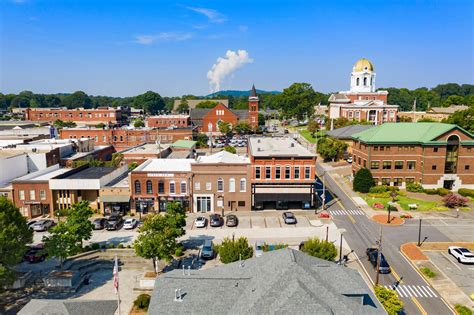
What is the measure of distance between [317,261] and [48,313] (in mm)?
18660

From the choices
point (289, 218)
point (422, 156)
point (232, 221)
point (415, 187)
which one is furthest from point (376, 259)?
point (422, 156)

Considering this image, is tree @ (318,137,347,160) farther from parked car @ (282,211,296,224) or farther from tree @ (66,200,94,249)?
tree @ (66,200,94,249)

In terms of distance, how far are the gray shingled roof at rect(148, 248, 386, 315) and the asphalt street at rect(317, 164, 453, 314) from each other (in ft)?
27.4

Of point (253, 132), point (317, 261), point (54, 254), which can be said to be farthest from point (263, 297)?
point (253, 132)

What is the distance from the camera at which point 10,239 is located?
30.5 meters

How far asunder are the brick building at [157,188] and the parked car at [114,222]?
4.10 m

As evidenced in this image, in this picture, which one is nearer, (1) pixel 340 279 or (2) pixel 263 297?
(2) pixel 263 297

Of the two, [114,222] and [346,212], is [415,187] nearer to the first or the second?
[346,212]

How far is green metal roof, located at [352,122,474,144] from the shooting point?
62438mm

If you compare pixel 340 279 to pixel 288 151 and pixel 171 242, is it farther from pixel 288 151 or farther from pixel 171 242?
pixel 288 151

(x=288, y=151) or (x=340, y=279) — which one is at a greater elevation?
(x=288, y=151)

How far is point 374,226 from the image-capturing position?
158 ft

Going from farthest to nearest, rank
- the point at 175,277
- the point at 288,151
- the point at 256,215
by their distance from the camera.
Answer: the point at 288,151 → the point at 256,215 → the point at 175,277

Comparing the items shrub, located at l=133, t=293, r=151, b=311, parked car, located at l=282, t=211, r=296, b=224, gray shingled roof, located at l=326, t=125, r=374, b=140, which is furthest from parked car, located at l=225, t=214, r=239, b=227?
gray shingled roof, located at l=326, t=125, r=374, b=140
